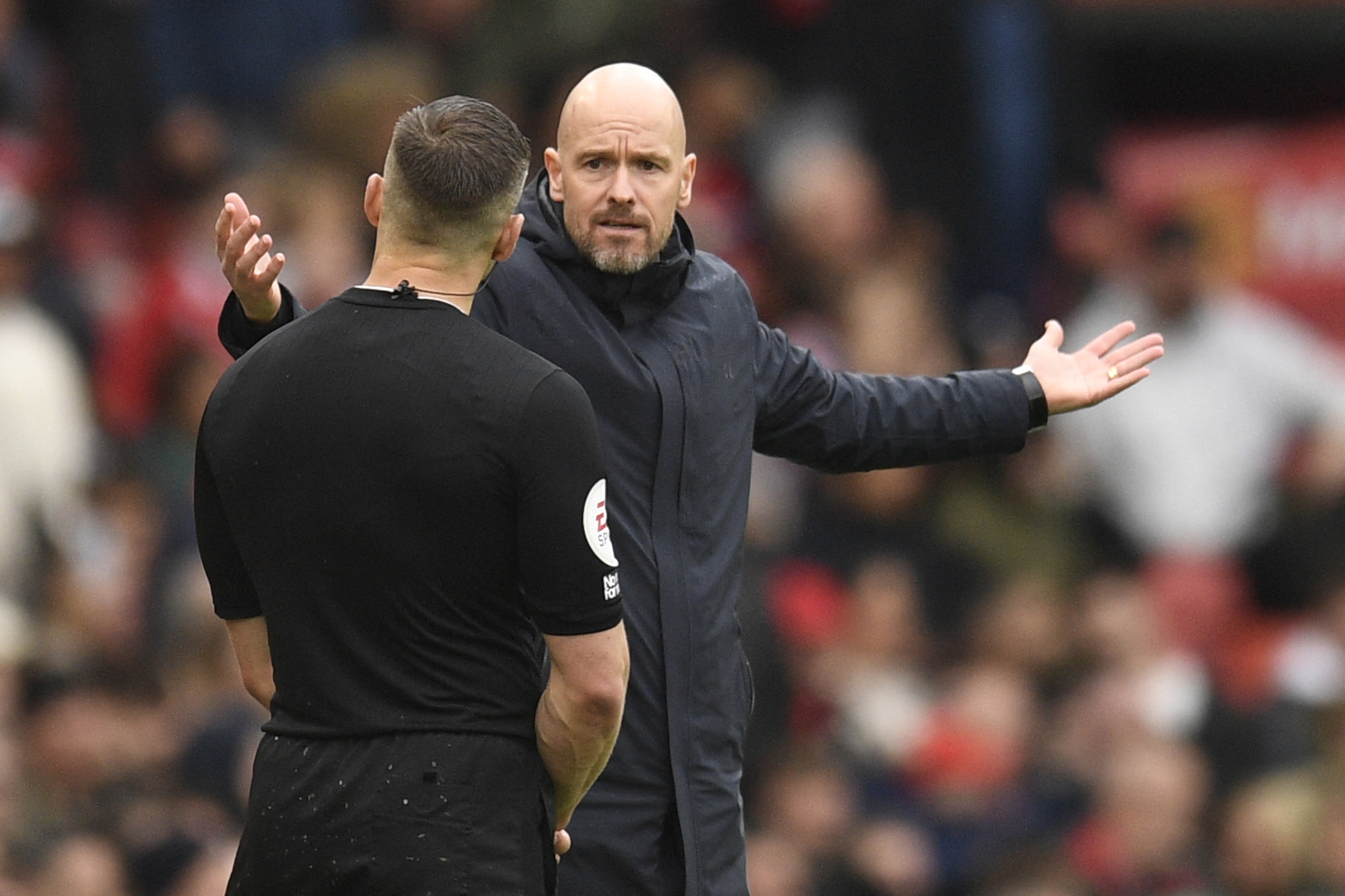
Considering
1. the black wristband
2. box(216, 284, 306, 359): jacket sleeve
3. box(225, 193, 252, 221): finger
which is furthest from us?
the black wristband

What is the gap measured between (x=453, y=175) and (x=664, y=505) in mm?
823

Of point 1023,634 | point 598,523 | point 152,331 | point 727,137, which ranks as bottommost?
point 1023,634

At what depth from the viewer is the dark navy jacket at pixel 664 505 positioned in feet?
12.6

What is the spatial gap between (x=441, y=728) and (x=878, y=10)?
693 cm

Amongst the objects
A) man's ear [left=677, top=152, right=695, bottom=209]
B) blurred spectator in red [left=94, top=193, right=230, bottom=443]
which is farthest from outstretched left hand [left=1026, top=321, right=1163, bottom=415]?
blurred spectator in red [left=94, top=193, right=230, bottom=443]

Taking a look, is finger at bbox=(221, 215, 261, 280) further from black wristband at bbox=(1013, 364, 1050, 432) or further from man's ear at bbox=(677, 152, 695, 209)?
black wristband at bbox=(1013, 364, 1050, 432)

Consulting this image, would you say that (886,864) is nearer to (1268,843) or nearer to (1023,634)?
(1268,843)

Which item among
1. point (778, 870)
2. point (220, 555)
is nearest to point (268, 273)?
point (220, 555)

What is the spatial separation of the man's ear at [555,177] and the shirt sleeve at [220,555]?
34.9 inches

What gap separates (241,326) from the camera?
151 inches

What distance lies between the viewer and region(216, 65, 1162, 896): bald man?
12.6 feet

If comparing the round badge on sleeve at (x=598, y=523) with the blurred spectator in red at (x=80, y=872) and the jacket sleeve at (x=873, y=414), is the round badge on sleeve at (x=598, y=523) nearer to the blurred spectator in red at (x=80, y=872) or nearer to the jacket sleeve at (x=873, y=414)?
the jacket sleeve at (x=873, y=414)

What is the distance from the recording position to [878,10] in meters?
9.75

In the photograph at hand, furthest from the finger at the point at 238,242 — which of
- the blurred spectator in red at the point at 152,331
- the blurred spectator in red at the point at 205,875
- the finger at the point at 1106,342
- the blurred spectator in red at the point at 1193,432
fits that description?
the blurred spectator in red at the point at 1193,432
